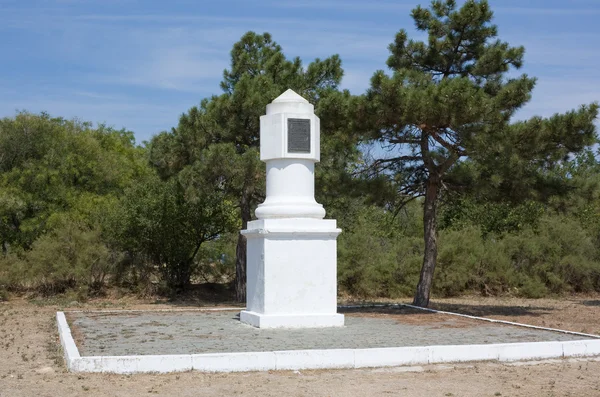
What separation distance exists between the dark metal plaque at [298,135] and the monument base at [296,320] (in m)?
2.86

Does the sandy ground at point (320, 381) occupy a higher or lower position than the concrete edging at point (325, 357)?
lower

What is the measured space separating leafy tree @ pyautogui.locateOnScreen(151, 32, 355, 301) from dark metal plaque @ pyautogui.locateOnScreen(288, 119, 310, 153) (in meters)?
3.96

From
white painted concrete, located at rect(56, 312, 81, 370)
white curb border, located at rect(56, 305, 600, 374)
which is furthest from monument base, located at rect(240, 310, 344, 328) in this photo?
white curb border, located at rect(56, 305, 600, 374)

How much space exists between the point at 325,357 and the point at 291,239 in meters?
3.82

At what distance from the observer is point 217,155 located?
57.0ft

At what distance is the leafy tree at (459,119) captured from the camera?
13.8 meters

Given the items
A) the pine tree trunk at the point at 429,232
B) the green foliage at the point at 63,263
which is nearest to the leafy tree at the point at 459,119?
the pine tree trunk at the point at 429,232

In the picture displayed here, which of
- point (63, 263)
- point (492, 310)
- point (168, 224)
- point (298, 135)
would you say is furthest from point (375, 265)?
Answer: point (298, 135)

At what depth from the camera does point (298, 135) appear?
1313 cm

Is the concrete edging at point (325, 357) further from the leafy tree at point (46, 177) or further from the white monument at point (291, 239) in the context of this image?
the leafy tree at point (46, 177)

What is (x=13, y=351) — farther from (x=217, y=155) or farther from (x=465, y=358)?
(x=217, y=155)

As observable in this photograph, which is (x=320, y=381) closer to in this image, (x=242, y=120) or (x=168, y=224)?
(x=242, y=120)

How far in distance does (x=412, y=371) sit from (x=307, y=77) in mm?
12023

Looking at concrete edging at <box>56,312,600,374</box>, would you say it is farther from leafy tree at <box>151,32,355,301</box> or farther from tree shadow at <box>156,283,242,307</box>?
tree shadow at <box>156,283,242,307</box>
